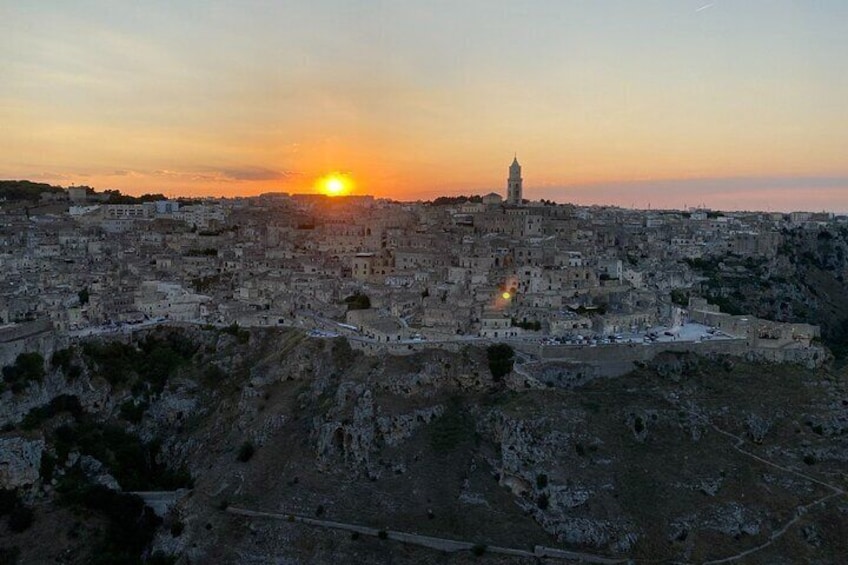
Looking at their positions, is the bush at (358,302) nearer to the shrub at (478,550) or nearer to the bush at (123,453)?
the bush at (123,453)

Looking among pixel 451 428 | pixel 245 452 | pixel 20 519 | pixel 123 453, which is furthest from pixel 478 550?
pixel 20 519

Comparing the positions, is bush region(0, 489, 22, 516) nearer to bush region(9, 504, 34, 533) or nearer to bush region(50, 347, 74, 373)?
bush region(9, 504, 34, 533)

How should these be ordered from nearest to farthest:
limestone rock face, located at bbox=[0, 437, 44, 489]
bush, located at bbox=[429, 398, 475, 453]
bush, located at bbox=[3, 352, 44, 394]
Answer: bush, located at bbox=[429, 398, 475, 453] → limestone rock face, located at bbox=[0, 437, 44, 489] → bush, located at bbox=[3, 352, 44, 394]

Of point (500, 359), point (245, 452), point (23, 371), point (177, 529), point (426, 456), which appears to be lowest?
point (177, 529)

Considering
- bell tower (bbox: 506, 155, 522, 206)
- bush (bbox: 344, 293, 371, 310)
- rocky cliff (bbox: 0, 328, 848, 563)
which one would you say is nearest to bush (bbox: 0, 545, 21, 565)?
rocky cliff (bbox: 0, 328, 848, 563)

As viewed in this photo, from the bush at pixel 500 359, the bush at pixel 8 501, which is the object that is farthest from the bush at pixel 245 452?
the bush at pixel 500 359

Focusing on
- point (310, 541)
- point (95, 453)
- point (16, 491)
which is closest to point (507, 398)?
point (310, 541)

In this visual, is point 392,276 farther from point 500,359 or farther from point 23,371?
point 23,371
